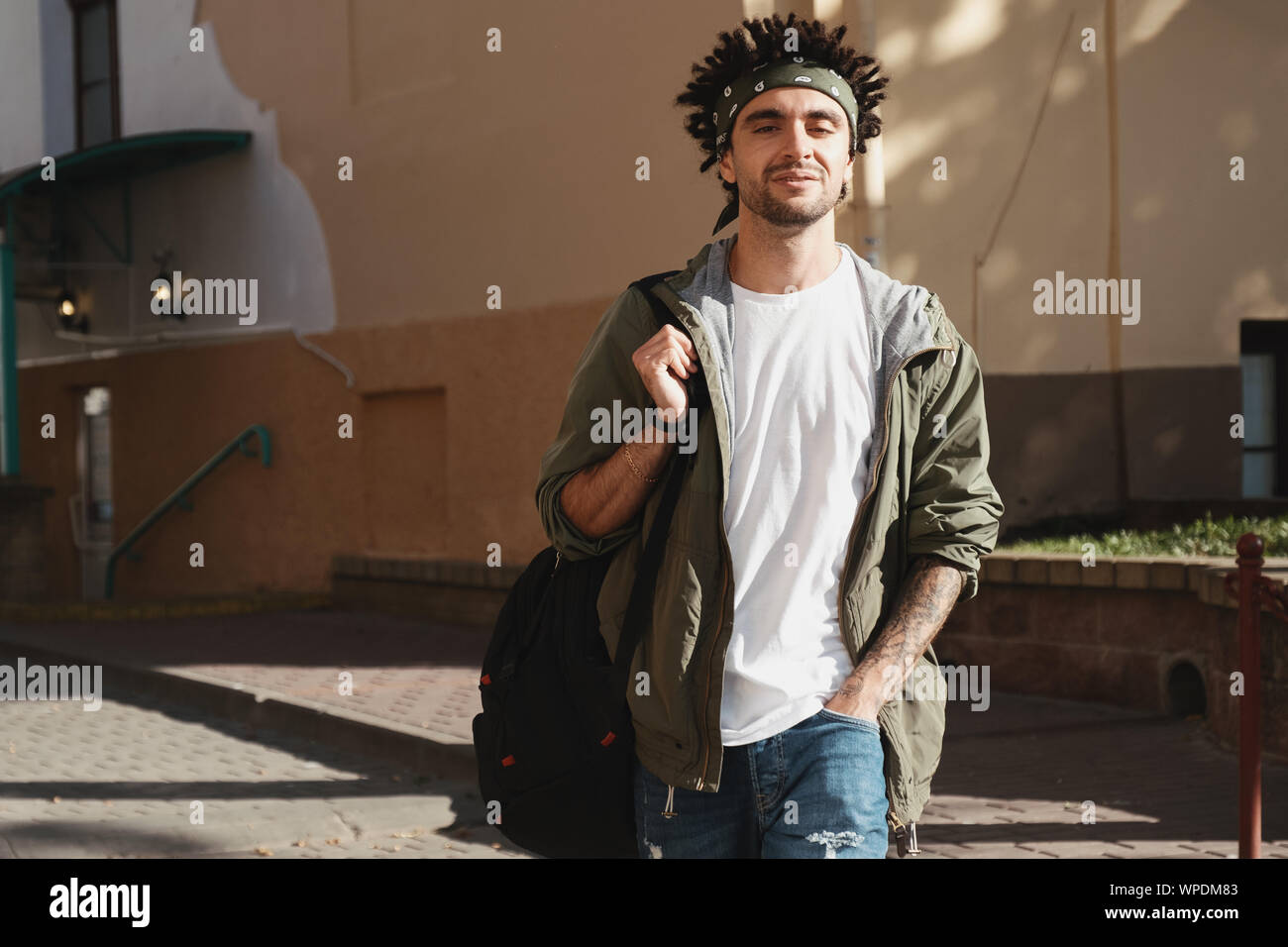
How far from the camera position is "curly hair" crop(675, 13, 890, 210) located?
3016mm

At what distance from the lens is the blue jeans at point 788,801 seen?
8.90ft

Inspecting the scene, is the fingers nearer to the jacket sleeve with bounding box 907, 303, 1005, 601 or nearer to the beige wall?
the jacket sleeve with bounding box 907, 303, 1005, 601

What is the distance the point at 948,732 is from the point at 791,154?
19.2ft

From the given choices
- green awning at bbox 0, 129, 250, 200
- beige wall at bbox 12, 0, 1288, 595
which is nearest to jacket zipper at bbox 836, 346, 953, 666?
beige wall at bbox 12, 0, 1288, 595

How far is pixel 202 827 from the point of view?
21.0 feet

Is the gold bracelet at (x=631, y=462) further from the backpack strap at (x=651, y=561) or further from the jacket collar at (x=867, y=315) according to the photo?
the jacket collar at (x=867, y=315)

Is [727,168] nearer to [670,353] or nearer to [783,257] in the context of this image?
[783,257]

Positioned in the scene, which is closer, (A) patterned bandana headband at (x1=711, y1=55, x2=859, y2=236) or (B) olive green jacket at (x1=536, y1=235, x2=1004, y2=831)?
(B) olive green jacket at (x1=536, y1=235, x2=1004, y2=831)

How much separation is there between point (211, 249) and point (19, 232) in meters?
3.03

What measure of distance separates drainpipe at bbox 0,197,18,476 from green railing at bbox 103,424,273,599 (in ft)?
4.89

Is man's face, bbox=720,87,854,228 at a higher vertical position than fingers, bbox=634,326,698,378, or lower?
higher
